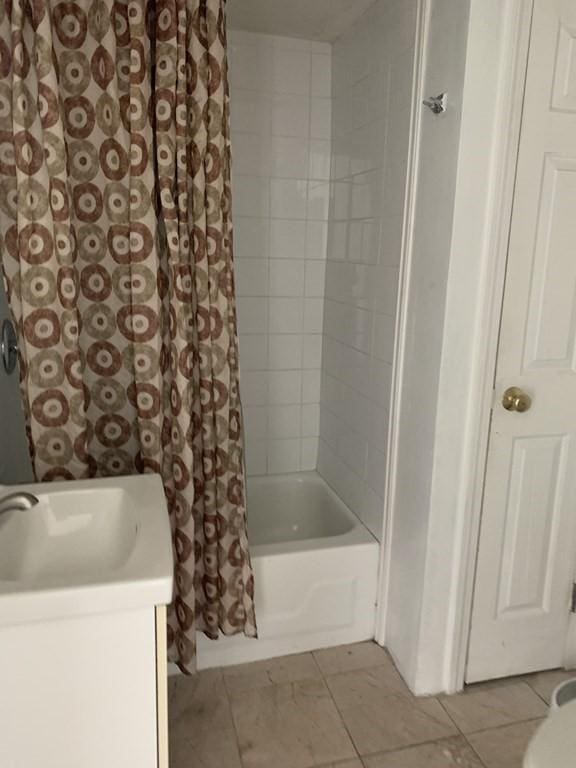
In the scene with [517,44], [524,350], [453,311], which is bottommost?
[524,350]

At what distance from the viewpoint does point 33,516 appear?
49.2 inches

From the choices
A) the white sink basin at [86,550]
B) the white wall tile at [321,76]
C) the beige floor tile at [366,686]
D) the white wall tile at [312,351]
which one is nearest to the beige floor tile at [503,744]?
the beige floor tile at [366,686]

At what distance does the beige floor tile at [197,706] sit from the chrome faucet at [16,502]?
35.3 inches

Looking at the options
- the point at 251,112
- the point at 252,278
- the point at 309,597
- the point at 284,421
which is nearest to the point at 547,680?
the point at 309,597

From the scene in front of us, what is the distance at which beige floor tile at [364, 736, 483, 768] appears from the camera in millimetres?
1532

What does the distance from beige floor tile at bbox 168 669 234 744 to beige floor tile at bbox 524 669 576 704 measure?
0.96 meters

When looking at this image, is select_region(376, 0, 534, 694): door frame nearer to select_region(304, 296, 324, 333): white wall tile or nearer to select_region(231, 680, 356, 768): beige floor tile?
select_region(231, 680, 356, 768): beige floor tile

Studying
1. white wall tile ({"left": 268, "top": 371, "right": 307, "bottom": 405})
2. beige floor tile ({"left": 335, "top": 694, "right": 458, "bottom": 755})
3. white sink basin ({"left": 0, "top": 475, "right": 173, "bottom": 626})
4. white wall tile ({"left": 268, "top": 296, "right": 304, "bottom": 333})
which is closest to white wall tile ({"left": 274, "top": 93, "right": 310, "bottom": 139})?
white wall tile ({"left": 268, "top": 296, "right": 304, "bottom": 333})

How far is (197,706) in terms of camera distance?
1729mm

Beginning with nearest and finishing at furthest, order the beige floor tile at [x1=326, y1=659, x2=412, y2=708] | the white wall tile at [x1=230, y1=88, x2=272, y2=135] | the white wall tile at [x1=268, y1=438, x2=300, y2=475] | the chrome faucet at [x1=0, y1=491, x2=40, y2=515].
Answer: the chrome faucet at [x1=0, y1=491, x2=40, y2=515] → the beige floor tile at [x1=326, y1=659, x2=412, y2=708] → the white wall tile at [x1=230, y1=88, x2=272, y2=135] → the white wall tile at [x1=268, y1=438, x2=300, y2=475]

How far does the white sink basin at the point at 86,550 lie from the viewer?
913 mm

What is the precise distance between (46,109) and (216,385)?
78 centimetres

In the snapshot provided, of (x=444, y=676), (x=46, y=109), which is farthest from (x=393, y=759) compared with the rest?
(x=46, y=109)

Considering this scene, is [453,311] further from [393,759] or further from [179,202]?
[393,759]
